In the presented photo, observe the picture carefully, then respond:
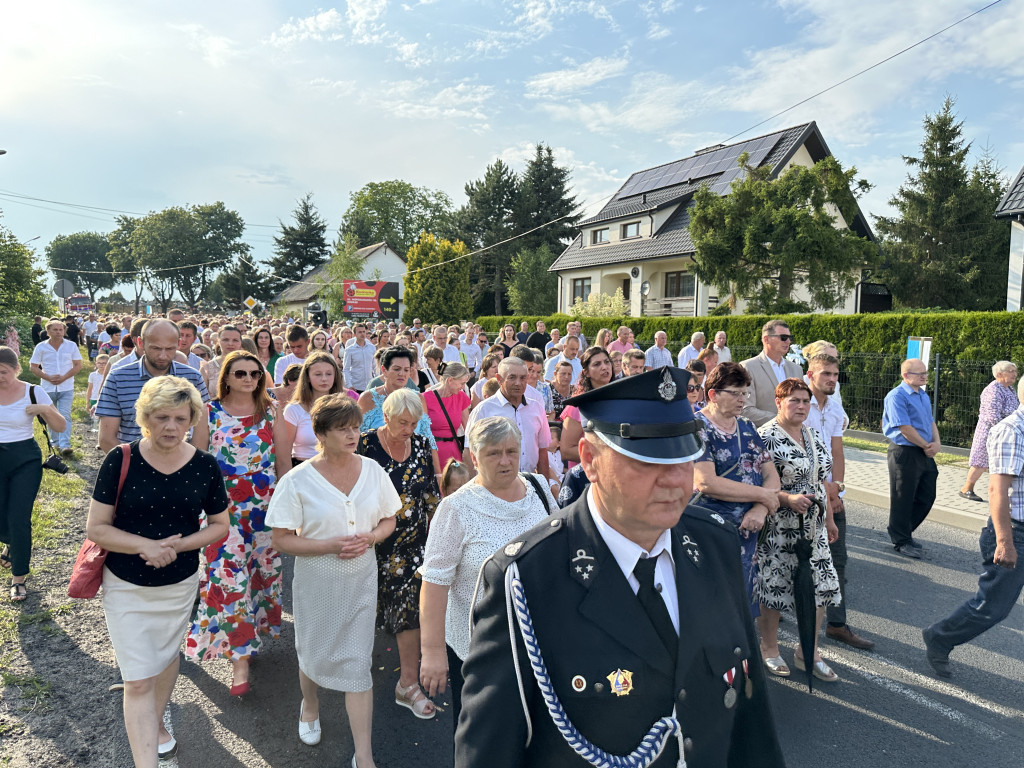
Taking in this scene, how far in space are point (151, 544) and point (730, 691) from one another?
2786 mm

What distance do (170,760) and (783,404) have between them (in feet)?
13.4

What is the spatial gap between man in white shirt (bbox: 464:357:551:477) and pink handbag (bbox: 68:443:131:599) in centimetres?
260

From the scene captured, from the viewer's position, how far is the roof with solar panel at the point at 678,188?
3042 cm

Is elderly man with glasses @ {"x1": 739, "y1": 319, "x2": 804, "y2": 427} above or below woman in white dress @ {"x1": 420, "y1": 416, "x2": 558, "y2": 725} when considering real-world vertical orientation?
above

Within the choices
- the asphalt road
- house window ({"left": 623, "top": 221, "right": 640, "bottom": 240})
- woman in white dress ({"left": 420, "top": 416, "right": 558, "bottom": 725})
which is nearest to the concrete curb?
the asphalt road

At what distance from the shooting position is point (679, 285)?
33.7m

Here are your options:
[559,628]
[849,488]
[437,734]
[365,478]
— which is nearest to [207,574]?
[365,478]

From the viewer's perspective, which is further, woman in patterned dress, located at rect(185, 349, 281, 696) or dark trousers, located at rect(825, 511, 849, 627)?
dark trousers, located at rect(825, 511, 849, 627)

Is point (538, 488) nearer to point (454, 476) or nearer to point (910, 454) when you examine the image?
point (454, 476)

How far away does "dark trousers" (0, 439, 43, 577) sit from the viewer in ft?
16.8

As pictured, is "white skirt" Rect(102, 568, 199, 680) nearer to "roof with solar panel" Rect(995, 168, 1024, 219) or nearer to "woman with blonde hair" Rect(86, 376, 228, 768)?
"woman with blonde hair" Rect(86, 376, 228, 768)

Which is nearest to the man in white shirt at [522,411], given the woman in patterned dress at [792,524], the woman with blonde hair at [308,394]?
the woman with blonde hair at [308,394]

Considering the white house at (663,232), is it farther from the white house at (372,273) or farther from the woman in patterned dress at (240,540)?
the white house at (372,273)

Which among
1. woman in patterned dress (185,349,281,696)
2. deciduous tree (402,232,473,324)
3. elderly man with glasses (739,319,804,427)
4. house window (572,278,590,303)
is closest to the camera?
woman in patterned dress (185,349,281,696)
